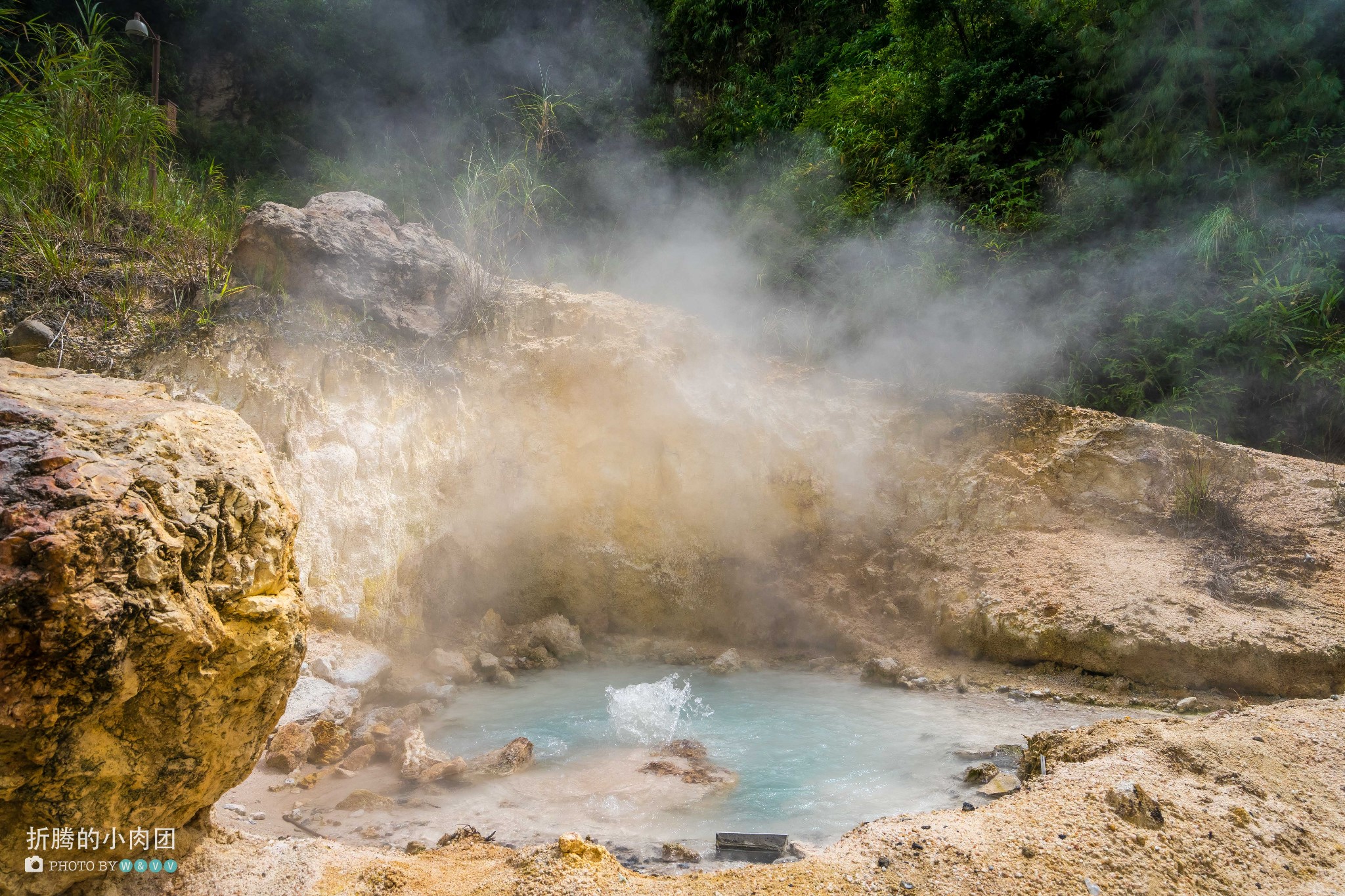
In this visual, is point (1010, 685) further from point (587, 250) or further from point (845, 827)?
point (587, 250)

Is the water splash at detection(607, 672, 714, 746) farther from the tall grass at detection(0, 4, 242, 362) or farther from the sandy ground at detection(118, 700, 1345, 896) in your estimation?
the tall grass at detection(0, 4, 242, 362)

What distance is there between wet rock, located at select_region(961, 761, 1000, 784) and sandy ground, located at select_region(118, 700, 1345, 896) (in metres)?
0.51

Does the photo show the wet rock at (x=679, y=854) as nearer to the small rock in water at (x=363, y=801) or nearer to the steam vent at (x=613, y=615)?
the steam vent at (x=613, y=615)

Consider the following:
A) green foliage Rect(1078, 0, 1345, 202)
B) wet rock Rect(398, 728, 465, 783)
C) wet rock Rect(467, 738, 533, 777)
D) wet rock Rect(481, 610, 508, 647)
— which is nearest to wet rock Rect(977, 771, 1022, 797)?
wet rock Rect(467, 738, 533, 777)

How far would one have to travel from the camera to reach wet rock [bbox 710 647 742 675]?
4719 millimetres

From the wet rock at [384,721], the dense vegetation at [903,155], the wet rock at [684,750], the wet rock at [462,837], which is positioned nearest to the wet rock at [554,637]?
the wet rock at [384,721]

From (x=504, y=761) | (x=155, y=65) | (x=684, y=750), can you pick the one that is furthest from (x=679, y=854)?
(x=155, y=65)

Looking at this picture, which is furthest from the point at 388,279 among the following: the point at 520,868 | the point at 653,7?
the point at 653,7

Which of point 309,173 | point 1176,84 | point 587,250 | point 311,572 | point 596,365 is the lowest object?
point 311,572

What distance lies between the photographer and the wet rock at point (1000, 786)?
2.63 metres

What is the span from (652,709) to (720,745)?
617mm

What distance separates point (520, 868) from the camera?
1813mm

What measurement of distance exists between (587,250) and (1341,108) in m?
6.39

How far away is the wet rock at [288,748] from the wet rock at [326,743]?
4 cm
